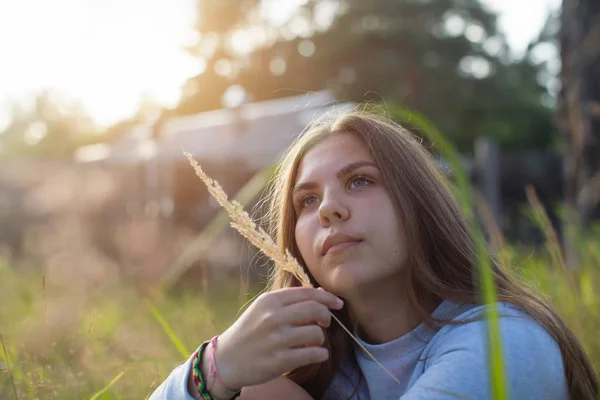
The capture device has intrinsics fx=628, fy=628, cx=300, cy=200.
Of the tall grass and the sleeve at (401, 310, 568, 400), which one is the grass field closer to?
the tall grass

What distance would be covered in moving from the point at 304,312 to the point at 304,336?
0.15 ft

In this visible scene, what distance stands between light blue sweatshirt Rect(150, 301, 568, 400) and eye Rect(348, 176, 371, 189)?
35cm

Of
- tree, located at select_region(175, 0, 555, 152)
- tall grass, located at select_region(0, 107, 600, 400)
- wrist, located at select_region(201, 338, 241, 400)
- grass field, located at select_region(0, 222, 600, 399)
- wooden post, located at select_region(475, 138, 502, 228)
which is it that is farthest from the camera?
tree, located at select_region(175, 0, 555, 152)

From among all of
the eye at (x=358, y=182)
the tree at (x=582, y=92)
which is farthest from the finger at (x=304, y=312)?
the tree at (x=582, y=92)

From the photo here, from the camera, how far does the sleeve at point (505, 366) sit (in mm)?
1184

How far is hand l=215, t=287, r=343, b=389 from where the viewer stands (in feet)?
3.96

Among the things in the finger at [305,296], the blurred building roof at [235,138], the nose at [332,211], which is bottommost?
the blurred building roof at [235,138]

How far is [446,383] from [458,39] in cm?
1812

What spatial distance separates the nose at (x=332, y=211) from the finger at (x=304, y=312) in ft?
0.94

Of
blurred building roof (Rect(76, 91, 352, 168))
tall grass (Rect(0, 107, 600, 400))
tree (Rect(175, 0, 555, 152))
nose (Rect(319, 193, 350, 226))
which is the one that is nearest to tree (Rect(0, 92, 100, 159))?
tree (Rect(175, 0, 555, 152))

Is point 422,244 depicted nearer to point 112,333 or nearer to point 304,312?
point 304,312

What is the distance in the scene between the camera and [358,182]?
1.59 metres

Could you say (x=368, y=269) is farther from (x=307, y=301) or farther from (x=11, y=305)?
(x=11, y=305)

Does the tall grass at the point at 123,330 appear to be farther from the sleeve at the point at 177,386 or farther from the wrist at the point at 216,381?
the wrist at the point at 216,381
